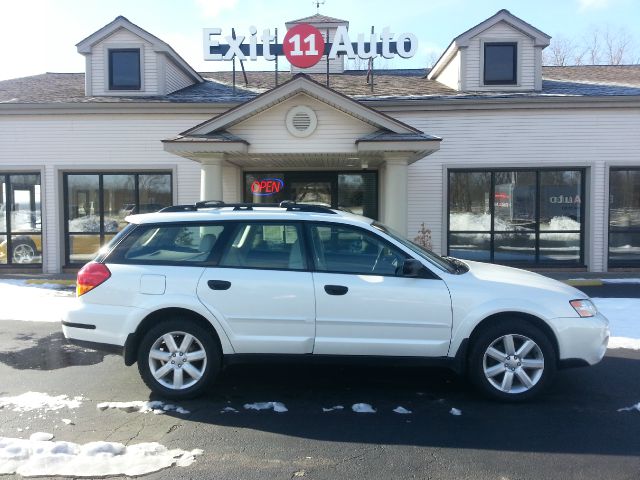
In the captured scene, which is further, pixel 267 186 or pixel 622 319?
pixel 267 186

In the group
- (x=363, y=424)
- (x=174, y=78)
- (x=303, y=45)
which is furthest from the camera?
(x=174, y=78)

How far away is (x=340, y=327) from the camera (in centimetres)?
492

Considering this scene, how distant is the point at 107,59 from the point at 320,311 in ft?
39.0

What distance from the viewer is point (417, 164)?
43.6 feet

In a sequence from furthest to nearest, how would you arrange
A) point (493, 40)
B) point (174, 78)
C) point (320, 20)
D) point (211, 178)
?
1. point (320, 20)
2. point (174, 78)
3. point (493, 40)
4. point (211, 178)

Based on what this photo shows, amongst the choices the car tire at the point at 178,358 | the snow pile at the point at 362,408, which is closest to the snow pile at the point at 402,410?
the snow pile at the point at 362,408

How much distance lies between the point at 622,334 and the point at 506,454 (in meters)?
4.40

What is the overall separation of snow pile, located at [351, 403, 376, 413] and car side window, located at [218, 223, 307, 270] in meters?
1.28

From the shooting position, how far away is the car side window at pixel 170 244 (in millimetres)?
5141

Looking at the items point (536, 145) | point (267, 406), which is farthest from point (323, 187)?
point (267, 406)

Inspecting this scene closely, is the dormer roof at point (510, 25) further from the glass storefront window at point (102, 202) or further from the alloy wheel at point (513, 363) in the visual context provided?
the alloy wheel at point (513, 363)

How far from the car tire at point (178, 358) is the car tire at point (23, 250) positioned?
412 inches

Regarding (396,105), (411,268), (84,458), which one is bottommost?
(84,458)

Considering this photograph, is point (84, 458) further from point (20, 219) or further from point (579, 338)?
point (20, 219)
